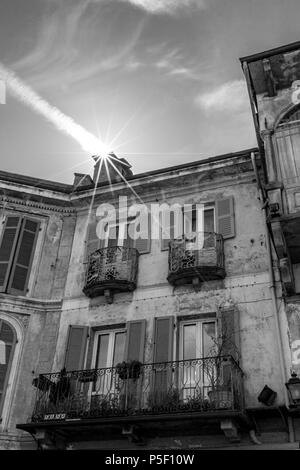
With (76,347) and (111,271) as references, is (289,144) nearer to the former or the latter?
(111,271)

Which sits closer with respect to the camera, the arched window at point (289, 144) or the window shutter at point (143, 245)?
the arched window at point (289, 144)

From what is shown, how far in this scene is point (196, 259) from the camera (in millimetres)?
12320

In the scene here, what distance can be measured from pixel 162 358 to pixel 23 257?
4926mm

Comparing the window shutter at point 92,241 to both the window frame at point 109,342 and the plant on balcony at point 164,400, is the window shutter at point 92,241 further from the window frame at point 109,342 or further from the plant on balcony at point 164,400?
the plant on balcony at point 164,400

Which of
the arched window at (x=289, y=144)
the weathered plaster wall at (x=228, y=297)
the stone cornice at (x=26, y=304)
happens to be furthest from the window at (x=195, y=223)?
the stone cornice at (x=26, y=304)

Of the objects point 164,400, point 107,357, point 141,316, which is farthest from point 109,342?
point 164,400

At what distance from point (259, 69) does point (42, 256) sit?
24.7ft

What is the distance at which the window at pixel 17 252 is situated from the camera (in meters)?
13.4

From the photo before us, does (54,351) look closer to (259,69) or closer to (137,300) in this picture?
(137,300)

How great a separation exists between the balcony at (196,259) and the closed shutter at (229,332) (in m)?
0.97

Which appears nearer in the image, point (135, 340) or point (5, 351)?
point (135, 340)

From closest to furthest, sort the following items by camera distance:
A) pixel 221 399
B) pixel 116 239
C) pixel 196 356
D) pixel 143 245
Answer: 1. pixel 221 399
2. pixel 196 356
3. pixel 143 245
4. pixel 116 239

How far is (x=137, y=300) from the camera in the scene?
41.5 feet

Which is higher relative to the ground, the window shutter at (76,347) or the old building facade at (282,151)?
the old building facade at (282,151)
